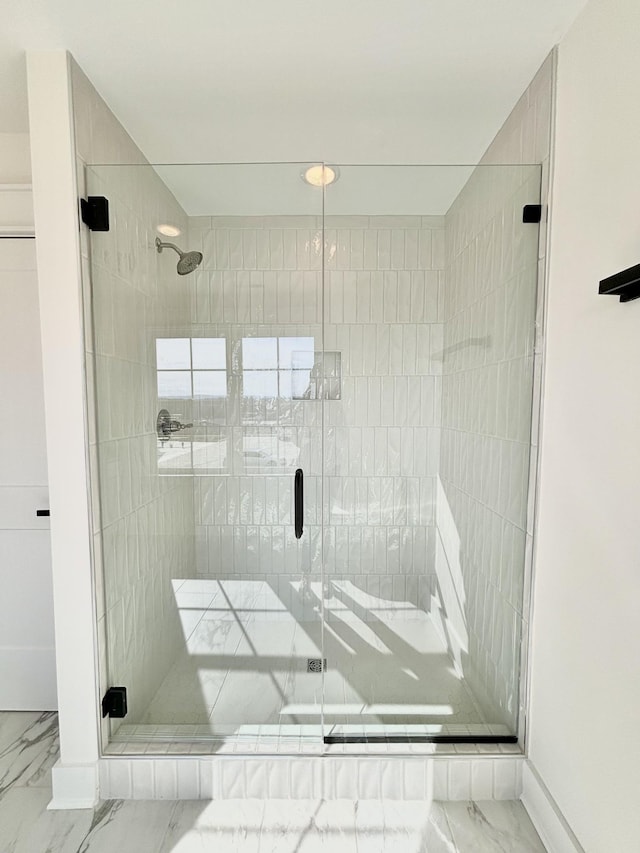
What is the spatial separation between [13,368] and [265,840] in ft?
6.68

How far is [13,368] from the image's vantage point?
75.3 inches

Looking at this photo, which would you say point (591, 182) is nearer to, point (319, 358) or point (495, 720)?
point (319, 358)

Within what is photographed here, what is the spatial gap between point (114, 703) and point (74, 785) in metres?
0.28

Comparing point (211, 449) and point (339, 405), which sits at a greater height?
point (339, 405)

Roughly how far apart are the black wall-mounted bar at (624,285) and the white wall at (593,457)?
1.1 inches

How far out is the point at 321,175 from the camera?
5.62 feet

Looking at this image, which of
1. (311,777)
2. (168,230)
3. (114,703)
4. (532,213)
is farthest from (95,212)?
(311,777)

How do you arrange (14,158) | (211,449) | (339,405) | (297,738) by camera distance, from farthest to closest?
(339,405) → (211,449) → (14,158) → (297,738)

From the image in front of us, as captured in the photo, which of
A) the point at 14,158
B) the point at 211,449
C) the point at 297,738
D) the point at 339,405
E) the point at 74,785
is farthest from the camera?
the point at 339,405

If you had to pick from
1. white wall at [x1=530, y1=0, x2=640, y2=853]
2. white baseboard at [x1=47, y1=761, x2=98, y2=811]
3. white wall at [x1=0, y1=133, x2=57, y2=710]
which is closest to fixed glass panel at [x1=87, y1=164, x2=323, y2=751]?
white baseboard at [x1=47, y1=761, x2=98, y2=811]

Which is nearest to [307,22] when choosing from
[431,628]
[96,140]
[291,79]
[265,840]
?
[291,79]

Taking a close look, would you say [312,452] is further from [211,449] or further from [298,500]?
[211,449]

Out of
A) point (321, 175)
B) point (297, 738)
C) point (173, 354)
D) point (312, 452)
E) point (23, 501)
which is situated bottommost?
point (297, 738)

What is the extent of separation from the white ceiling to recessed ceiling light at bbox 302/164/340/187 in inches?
6.6
